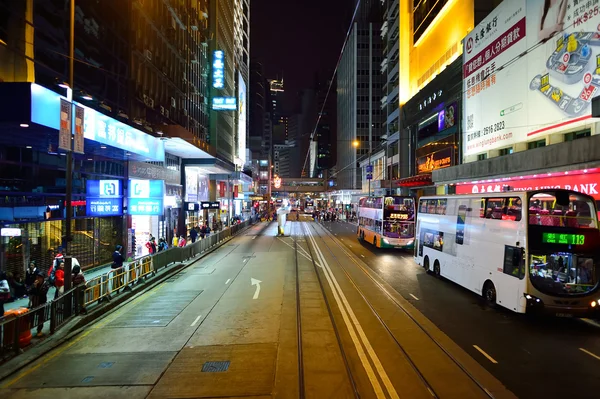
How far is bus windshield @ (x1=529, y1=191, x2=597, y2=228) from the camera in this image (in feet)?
34.0

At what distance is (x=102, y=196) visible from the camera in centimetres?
1839

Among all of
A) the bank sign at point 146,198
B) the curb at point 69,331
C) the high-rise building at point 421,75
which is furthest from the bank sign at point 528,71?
the curb at point 69,331

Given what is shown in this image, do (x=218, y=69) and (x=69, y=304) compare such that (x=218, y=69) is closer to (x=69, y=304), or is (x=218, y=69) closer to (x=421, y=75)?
(x=421, y=75)

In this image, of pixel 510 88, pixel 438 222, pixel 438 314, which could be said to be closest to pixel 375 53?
pixel 510 88

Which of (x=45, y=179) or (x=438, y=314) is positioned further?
(x=45, y=179)

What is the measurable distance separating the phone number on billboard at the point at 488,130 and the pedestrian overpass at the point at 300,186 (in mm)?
75179

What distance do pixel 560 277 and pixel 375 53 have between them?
87062mm

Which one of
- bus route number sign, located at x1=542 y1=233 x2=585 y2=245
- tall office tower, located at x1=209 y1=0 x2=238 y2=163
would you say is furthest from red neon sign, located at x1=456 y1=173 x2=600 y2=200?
tall office tower, located at x1=209 y1=0 x2=238 y2=163

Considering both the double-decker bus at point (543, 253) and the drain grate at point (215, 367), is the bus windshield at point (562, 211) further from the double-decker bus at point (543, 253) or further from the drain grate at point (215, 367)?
the drain grate at point (215, 367)

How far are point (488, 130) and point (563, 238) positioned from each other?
63.5ft

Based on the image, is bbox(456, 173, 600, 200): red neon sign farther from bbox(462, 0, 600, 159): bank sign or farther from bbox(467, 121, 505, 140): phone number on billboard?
bbox(467, 121, 505, 140): phone number on billboard

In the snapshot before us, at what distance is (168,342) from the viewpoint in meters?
9.25

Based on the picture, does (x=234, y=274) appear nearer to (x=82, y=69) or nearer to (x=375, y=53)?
(x=82, y=69)

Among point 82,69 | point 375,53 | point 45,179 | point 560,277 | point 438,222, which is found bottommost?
point 560,277
